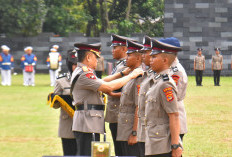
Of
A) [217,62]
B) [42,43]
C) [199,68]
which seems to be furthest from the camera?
[42,43]

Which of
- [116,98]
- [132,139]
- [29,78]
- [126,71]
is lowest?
[29,78]

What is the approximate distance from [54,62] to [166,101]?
1945 centimetres

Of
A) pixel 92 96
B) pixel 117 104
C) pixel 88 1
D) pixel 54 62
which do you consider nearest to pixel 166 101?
pixel 92 96

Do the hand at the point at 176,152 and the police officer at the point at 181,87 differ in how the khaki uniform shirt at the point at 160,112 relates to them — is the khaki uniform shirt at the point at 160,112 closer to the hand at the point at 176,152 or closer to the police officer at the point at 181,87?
the hand at the point at 176,152

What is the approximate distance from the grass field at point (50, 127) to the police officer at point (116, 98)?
2.06m

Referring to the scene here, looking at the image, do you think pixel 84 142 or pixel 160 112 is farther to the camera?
pixel 84 142

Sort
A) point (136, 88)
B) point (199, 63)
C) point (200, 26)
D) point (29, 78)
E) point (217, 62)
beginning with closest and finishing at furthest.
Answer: point (136, 88) → point (29, 78) → point (199, 63) → point (217, 62) → point (200, 26)

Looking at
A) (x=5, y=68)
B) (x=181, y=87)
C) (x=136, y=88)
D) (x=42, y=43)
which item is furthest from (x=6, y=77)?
(x=181, y=87)

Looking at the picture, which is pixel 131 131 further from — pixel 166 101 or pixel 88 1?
pixel 88 1

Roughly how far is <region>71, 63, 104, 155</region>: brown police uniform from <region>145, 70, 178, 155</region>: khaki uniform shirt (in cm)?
101

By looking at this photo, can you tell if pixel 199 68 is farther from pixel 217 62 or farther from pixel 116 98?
pixel 116 98

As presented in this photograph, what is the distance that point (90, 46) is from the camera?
19.1ft

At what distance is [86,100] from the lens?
5.84m

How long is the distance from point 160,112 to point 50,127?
6.66 metres
